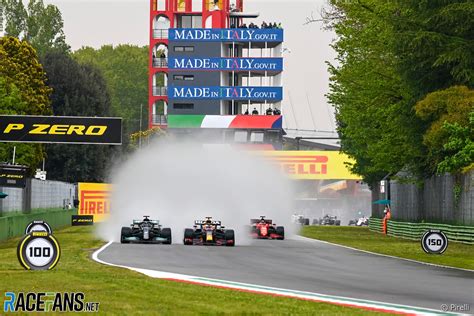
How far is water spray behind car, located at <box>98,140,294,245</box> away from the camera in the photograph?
2247 inches

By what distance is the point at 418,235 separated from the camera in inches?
2197

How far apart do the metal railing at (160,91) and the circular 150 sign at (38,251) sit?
408 feet

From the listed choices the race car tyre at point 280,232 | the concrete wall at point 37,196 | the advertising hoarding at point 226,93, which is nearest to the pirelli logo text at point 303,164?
the concrete wall at point 37,196

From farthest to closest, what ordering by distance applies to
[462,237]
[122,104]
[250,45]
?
[122,104], [250,45], [462,237]

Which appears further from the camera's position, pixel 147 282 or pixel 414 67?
pixel 414 67

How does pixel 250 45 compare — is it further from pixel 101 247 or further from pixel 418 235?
pixel 101 247

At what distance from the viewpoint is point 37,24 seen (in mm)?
141000

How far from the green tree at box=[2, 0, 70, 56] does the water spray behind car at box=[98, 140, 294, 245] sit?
7974cm

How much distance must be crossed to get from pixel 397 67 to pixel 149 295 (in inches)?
1580

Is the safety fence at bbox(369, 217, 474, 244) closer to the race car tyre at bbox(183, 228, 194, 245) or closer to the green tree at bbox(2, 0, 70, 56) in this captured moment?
the race car tyre at bbox(183, 228, 194, 245)

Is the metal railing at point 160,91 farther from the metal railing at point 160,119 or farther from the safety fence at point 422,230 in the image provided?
the safety fence at point 422,230

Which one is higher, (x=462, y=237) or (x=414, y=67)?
(x=414, y=67)

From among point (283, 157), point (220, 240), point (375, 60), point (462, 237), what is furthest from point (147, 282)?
point (283, 157)

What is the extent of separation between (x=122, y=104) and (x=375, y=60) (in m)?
135
